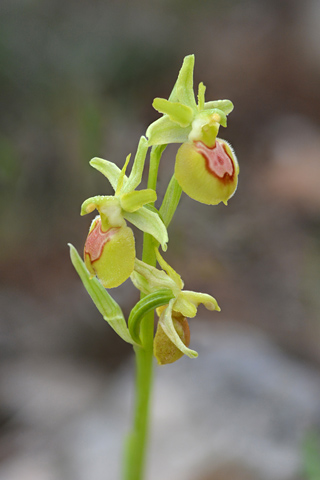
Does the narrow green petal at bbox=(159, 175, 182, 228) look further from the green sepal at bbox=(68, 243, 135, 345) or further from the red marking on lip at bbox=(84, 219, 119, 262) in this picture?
the green sepal at bbox=(68, 243, 135, 345)

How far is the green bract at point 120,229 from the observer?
1.29m

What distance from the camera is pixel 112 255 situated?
1299 millimetres

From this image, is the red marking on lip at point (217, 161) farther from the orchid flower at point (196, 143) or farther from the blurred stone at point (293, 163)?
the blurred stone at point (293, 163)

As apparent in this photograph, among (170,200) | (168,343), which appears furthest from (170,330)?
(170,200)

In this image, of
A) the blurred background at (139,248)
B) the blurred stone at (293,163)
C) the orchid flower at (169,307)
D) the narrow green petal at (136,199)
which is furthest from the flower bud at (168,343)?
the blurred stone at (293,163)

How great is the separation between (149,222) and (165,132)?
0.22 m

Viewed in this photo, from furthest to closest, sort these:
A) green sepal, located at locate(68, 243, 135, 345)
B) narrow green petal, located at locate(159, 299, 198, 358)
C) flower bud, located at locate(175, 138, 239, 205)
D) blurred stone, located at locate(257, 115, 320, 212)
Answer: blurred stone, located at locate(257, 115, 320, 212) < green sepal, located at locate(68, 243, 135, 345) < narrow green petal, located at locate(159, 299, 198, 358) < flower bud, located at locate(175, 138, 239, 205)

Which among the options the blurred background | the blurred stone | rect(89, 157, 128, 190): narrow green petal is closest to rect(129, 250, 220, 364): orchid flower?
rect(89, 157, 128, 190): narrow green petal

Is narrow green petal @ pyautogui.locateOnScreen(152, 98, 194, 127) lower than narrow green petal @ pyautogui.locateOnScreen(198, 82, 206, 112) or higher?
lower

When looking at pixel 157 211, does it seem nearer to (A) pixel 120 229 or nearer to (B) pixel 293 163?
(A) pixel 120 229

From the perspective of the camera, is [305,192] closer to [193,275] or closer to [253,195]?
[253,195]

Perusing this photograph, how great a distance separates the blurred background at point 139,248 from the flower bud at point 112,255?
1116 millimetres

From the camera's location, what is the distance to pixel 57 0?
187 inches

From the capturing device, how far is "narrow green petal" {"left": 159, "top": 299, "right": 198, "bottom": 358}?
136 centimetres
